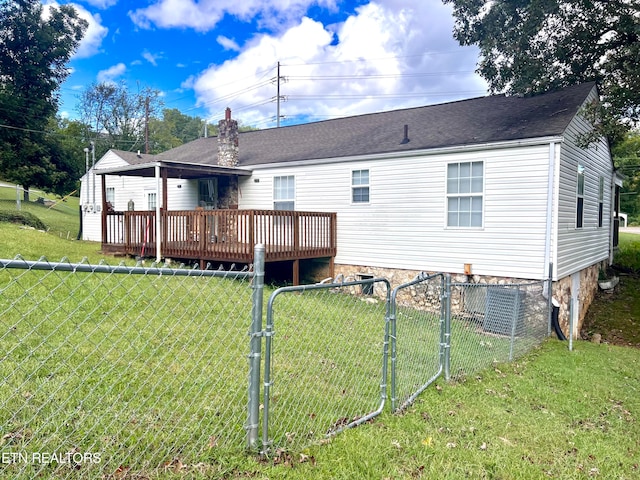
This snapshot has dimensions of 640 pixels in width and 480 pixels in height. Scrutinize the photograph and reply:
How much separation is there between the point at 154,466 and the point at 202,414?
719 millimetres

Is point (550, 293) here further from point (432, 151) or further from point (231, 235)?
point (231, 235)

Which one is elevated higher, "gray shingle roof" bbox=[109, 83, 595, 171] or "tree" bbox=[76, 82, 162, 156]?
"tree" bbox=[76, 82, 162, 156]

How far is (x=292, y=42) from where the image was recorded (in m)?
32.4

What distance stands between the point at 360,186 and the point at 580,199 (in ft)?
18.6

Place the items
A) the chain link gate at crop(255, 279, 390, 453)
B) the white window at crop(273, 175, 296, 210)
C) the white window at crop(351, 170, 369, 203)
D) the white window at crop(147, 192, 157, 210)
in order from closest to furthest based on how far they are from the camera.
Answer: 1. the chain link gate at crop(255, 279, 390, 453)
2. the white window at crop(351, 170, 369, 203)
3. the white window at crop(273, 175, 296, 210)
4. the white window at crop(147, 192, 157, 210)

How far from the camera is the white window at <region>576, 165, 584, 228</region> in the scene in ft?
35.4

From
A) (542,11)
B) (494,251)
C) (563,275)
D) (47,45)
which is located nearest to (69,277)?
(494,251)

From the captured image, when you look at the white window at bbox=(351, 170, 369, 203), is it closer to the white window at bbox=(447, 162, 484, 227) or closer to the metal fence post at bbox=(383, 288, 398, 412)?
the white window at bbox=(447, 162, 484, 227)

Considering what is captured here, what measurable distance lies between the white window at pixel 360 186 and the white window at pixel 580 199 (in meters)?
5.20

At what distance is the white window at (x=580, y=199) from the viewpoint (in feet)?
35.4

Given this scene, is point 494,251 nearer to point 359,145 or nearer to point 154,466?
A: point 359,145

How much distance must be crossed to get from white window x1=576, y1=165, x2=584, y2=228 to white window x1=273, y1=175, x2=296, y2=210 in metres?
7.49

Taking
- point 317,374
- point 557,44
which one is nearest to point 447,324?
point 317,374

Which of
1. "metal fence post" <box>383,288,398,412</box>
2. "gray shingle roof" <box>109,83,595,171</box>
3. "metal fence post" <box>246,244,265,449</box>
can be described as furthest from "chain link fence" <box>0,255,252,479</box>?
"gray shingle roof" <box>109,83,595,171</box>
